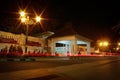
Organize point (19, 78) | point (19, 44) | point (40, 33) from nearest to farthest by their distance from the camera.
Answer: point (19, 78), point (19, 44), point (40, 33)

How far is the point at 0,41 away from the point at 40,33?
17446mm

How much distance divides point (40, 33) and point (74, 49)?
409 inches

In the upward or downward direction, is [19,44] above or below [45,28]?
below

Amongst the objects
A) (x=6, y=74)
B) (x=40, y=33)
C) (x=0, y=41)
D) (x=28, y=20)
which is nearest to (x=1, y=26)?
(x=40, y=33)

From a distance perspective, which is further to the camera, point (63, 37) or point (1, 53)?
point (63, 37)

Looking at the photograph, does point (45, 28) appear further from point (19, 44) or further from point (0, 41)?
point (0, 41)

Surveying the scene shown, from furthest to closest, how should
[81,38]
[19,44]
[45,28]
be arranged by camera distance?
[45,28], [81,38], [19,44]

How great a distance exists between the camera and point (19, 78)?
1091cm

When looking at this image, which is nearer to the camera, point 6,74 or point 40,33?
point 6,74

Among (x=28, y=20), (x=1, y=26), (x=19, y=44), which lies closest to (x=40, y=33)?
(x=1, y=26)

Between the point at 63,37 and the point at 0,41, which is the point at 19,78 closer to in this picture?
the point at 0,41

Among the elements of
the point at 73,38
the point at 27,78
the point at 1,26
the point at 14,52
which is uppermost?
the point at 1,26

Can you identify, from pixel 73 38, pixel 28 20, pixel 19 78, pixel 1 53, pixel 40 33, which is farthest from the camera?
pixel 40 33

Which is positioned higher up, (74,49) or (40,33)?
(40,33)
